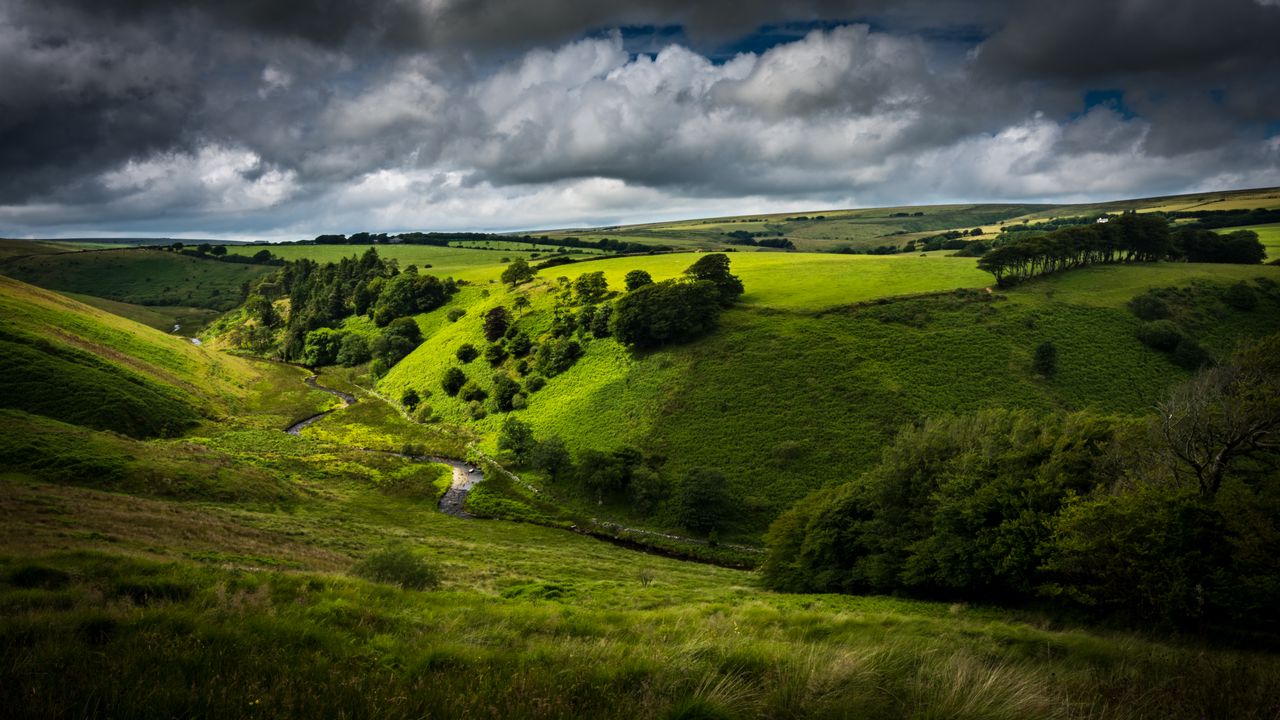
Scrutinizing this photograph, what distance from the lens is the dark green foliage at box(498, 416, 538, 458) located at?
198 feet

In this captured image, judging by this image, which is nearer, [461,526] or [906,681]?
[906,681]

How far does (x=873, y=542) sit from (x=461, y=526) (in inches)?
1344

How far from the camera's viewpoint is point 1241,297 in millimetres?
71625

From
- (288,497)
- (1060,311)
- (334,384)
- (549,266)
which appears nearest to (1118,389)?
(1060,311)

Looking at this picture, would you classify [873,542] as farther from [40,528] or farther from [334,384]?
[334,384]

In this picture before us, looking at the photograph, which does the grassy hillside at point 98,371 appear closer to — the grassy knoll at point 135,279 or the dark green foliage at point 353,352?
the dark green foliage at point 353,352

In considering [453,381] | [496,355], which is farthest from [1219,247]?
[453,381]

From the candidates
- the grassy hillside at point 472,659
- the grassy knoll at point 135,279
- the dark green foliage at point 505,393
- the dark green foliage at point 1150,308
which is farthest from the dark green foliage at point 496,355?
the grassy knoll at point 135,279

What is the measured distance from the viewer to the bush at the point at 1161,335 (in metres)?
65.0

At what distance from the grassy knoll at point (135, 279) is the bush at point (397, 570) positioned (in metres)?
200

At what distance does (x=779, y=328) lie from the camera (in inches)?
2938

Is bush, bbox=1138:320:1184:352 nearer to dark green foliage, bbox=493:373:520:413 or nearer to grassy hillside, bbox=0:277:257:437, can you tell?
dark green foliage, bbox=493:373:520:413

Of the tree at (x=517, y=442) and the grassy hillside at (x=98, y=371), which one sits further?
the tree at (x=517, y=442)

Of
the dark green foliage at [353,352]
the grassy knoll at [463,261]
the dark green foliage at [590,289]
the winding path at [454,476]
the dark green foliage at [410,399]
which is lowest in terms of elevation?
the winding path at [454,476]
